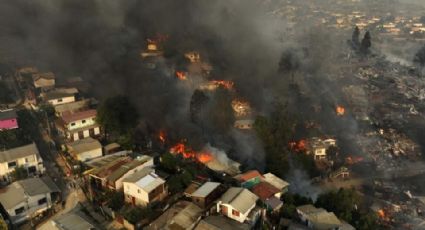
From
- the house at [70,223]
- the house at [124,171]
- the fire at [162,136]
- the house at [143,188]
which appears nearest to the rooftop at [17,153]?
the house at [124,171]

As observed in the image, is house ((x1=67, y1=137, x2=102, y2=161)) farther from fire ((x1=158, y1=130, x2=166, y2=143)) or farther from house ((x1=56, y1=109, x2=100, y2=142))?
fire ((x1=158, y1=130, x2=166, y2=143))

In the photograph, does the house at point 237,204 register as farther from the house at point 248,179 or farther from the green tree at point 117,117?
the green tree at point 117,117

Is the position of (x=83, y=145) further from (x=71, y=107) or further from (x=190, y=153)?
(x=190, y=153)

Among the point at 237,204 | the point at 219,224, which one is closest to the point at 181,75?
the point at 237,204

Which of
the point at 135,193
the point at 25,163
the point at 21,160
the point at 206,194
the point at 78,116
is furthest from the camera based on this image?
the point at 78,116

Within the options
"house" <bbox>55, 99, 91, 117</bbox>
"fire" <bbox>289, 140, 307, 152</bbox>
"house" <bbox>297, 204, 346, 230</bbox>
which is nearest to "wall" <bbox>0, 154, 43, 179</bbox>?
"house" <bbox>55, 99, 91, 117</bbox>

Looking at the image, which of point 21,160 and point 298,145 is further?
point 298,145
